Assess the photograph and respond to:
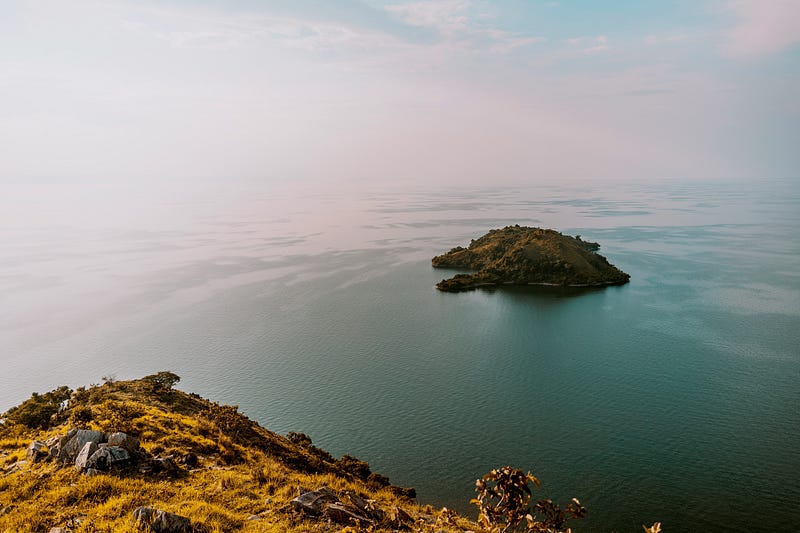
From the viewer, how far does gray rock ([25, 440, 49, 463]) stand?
65.3 ft

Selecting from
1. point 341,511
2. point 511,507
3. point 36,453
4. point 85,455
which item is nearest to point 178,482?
point 85,455

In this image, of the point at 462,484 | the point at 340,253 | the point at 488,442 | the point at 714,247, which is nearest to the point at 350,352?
the point at 488,442

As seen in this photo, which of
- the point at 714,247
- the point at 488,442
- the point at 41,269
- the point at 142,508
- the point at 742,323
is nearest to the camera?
the point at 142,508

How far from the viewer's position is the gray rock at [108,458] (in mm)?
19250

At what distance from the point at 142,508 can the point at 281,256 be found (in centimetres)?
13130

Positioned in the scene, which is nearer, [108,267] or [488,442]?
[488,442]

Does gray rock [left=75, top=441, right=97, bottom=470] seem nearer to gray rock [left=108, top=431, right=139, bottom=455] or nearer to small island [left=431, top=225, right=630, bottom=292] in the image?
gray rock [left=108, top=431, right=139, bottom=455]

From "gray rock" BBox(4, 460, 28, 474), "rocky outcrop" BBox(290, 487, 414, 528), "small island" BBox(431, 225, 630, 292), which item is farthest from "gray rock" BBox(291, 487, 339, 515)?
"small island" BBox(431, 225, 630, 292)

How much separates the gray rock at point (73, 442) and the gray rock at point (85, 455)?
1.25ft

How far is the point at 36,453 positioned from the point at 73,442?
2.04m

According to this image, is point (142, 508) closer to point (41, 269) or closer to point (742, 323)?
point (742, 323)

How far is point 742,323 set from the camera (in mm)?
76125

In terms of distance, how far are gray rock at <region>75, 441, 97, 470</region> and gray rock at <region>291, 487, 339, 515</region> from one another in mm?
9157

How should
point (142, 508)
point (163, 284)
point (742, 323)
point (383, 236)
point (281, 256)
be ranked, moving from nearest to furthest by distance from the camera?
1. point (142, 508)
2. point (742, 323)
3. point (163, 284)
4. point (281, 256)
5. point (383, 236)
